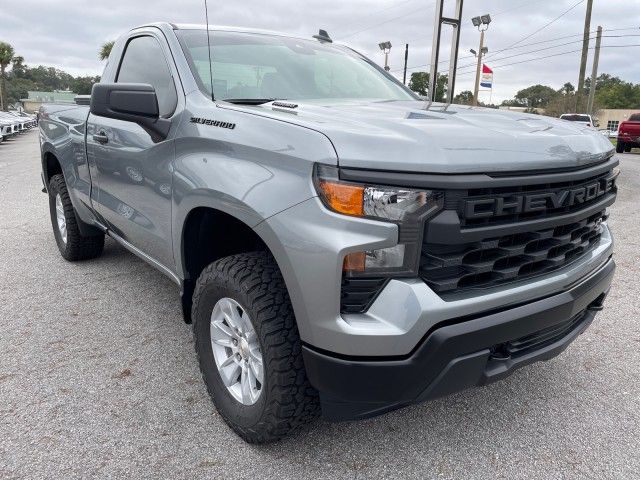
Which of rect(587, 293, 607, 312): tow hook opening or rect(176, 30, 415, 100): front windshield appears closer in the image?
rect(587, 293, 607, 312): tow hook opening

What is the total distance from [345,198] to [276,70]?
1612mm

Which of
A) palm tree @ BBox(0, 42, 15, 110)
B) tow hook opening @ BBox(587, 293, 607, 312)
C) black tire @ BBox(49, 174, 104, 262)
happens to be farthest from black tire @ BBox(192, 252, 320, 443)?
palm tree @ BBox(0, 42, 15, 110)

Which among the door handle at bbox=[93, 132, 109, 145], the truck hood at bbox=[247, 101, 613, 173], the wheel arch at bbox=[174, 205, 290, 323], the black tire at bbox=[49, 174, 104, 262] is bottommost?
the black tire at bbox=[49, 174, 104, 262]

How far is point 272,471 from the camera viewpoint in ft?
7.32

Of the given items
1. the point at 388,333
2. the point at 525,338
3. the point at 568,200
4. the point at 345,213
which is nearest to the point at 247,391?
the point at 388,333

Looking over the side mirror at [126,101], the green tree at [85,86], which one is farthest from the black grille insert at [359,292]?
the green tree at [85,86]

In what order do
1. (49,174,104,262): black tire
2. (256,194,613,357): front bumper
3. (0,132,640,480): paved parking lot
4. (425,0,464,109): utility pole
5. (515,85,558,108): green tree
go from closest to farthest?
1. (256,194,613,357): front bumper
2. (0,132,640,480): paved parking lot
3. (49,174,104,262): black tire
4. (425,0,464,109): utility pole
5. (515,85,558,108): green tree

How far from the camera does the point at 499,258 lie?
2006mm

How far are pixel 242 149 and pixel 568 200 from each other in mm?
1307

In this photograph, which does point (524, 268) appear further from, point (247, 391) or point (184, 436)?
point (184, 436)

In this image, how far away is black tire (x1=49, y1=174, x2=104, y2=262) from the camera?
4.70 metres

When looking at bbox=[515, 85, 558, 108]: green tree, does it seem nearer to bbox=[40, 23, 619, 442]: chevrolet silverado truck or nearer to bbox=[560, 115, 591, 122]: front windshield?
bbox=[560, 115, 591, 122]: front windshield

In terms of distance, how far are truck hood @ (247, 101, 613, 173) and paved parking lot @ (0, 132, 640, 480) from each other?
4.02 feet

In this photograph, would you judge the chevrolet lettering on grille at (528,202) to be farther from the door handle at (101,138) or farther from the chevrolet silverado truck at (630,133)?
the chevrolet silverado truck at (630,133)
